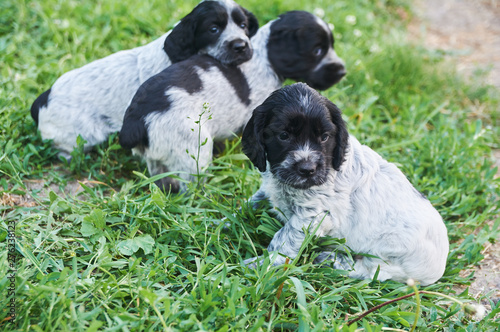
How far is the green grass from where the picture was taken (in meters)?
2.59

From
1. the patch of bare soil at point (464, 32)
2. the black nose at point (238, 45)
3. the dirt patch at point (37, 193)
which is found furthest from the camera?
the patch of bare soil at point (464, 32)

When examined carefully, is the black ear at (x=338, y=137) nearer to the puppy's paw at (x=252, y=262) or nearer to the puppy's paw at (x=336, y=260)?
the puppy's paw at (x=336, y=260)

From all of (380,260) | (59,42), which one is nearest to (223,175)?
(380,260)

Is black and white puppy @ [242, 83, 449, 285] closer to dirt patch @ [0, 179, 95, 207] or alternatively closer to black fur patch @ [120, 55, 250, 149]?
black fur patch @ [120, 55, 250, 149]

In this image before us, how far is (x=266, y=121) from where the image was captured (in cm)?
290

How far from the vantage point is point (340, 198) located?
307 centimetres

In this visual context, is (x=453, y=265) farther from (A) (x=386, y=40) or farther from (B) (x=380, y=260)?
(A) (x=386, y=40)

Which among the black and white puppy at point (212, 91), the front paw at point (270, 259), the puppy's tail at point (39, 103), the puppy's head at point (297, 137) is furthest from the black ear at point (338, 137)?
the puppy's tail at point (39, 103)

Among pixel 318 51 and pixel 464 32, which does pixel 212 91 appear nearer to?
pixel 318 51

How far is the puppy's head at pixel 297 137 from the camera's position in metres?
2.75

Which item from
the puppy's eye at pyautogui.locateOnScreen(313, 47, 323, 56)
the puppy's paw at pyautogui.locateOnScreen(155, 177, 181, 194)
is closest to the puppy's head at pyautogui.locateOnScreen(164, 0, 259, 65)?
the puppy's eye at pyautogui.locateOnScreen(313, 47, 323, 56)

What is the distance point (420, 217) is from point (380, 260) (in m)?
0.38

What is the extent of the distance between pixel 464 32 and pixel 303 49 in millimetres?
4900

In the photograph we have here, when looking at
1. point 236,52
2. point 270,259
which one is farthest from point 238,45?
point 270,259
